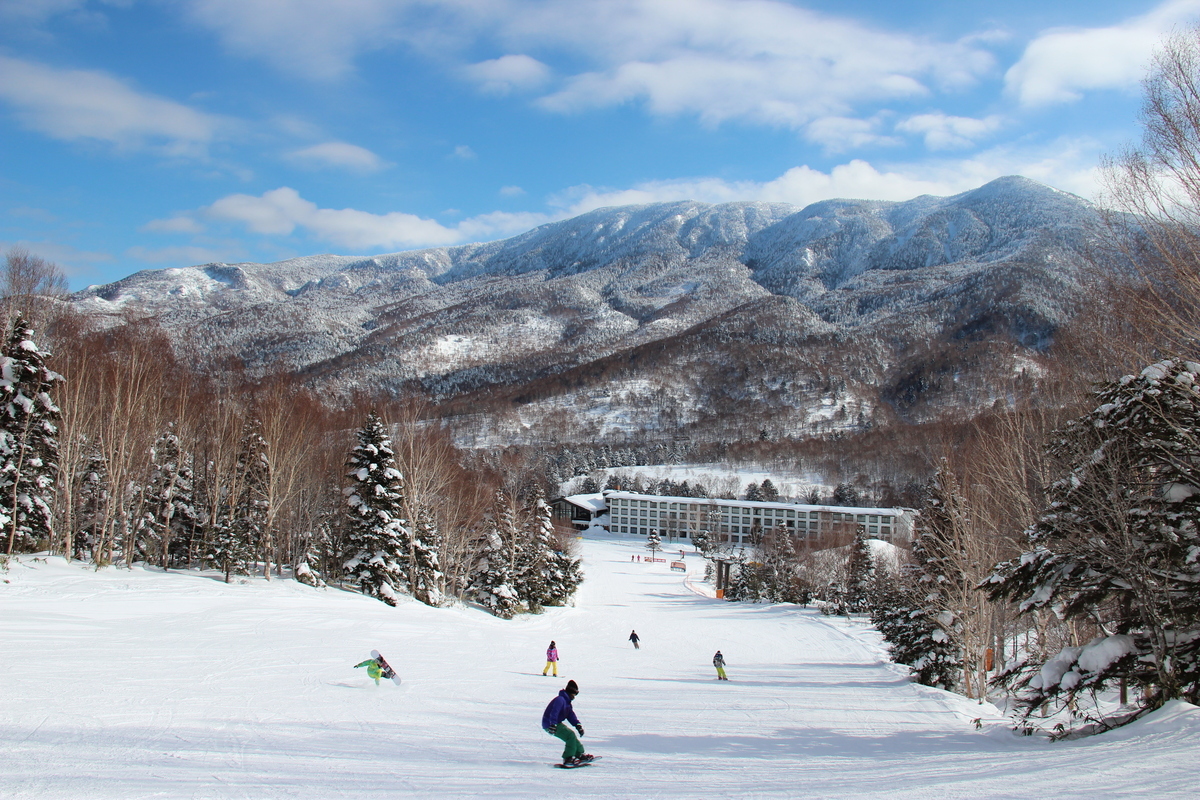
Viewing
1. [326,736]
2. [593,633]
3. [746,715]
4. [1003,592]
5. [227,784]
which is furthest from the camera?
[593,633]

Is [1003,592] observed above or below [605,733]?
above

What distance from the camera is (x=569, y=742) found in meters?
8.70

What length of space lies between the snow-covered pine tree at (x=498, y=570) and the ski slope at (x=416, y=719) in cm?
783

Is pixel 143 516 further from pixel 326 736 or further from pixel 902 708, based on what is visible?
pixel 902 708

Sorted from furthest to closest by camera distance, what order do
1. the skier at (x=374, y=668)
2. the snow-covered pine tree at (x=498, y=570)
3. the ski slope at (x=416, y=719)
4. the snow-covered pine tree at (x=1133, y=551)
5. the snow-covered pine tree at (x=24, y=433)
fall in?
the snow-covered pine tree at (x=498, y=570), the snow-covered pine tree at (x=24, y=433), the skier at (x=374, y=668), the snow-covered pine tree at (x=1133, y=551), the ski slope at (x=416, y=719)

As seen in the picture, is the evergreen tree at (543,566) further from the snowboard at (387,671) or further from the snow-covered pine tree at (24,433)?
the snowboard at (387,671)

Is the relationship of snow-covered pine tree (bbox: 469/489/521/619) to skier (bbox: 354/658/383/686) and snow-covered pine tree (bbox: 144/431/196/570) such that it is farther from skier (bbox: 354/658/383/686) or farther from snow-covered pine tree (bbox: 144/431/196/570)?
skier (bbox: 354/658/383/686)

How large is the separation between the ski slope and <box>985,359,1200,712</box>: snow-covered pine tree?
0.82 metres

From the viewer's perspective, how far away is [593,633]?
1256 inches

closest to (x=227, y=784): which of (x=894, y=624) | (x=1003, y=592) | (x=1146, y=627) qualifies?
(x=1003, y=592)

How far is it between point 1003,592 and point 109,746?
41.9 ft

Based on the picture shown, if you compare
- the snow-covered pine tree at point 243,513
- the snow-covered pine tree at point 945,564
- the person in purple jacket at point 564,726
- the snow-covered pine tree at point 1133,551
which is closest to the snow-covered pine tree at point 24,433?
the snow-covered pine tree at point 243,513

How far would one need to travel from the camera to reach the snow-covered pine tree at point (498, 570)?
32250mm

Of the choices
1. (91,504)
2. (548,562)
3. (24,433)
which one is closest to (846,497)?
(548,562)
